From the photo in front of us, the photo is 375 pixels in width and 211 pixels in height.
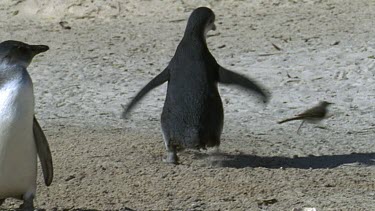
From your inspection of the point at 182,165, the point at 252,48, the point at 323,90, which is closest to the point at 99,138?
the point at 182,165

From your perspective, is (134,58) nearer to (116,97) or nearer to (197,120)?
Answer: (116,97)

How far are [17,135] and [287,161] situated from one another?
7.12 feet

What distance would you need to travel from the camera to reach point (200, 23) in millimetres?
7332

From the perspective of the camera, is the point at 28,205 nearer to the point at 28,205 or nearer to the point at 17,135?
the point at 28,205

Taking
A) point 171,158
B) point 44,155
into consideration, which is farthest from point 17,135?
point 171,158

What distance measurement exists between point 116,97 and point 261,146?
1959 millimetres

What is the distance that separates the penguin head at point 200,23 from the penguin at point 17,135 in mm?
1896

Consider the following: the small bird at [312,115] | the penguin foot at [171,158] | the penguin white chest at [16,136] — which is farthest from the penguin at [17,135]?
the small bird at [312,115]

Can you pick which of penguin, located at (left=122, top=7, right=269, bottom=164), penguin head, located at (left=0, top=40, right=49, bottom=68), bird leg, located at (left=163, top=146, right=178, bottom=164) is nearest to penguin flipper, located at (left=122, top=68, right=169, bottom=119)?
penguin, located at (left=122, top=7, right=269, bottom=164)

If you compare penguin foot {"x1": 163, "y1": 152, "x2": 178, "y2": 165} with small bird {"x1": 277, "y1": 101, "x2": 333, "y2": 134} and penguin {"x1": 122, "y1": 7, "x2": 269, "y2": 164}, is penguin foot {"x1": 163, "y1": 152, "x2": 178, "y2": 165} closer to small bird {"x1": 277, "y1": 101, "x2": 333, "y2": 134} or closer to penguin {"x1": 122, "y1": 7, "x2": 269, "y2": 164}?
penguin {"x1": 122, "y1": 7, "x2": 269, "y2": 164}

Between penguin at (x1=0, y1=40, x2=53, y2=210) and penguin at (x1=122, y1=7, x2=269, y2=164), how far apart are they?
1433mm

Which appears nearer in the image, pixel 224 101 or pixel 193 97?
pixel 193 97

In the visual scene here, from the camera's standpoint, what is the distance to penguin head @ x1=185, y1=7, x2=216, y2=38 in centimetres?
Answer: 725

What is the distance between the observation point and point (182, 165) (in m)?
6.75
